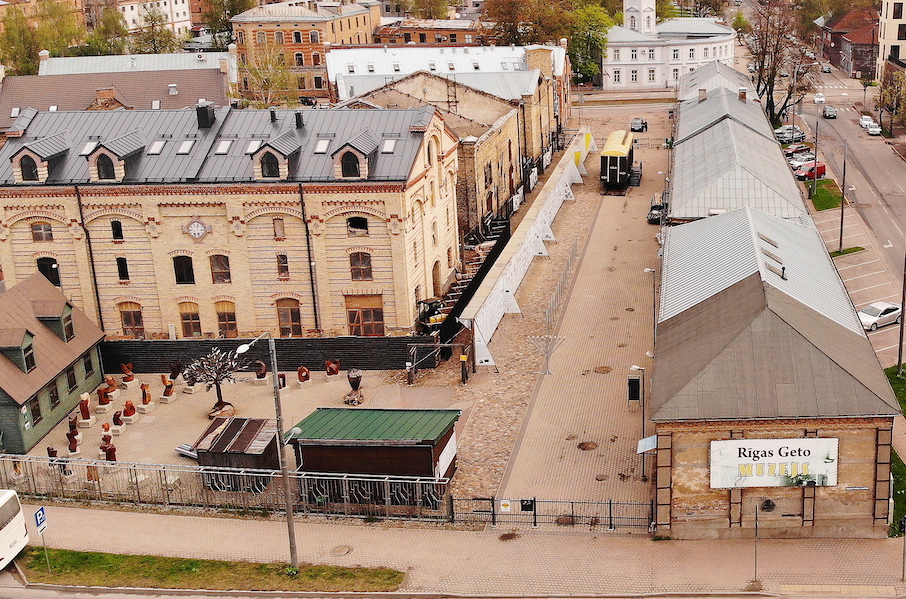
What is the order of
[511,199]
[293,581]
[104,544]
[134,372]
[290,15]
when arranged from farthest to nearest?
[290,15] → [511,199] → [134,372] → [104,544] → [293,581]

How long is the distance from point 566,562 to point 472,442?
10.3 metres

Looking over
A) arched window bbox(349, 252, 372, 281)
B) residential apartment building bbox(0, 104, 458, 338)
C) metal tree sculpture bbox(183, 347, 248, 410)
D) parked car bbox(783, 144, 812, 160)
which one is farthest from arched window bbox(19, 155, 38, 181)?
parked car bbox(783, 144, 812, 160)

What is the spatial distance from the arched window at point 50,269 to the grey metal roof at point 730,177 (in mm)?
32107

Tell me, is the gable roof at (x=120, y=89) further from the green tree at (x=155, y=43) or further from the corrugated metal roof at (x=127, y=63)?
the green tree at (x=155, y=43)

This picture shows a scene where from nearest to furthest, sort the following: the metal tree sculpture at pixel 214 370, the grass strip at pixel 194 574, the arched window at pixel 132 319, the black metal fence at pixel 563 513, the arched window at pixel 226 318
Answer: the grass strip at pixel 194 574
the black metal fence at pixel 563 513
the metal tree sculpture at pixel 214 370
the arched window at pixel 226 318
the arched window at pixel 132 319

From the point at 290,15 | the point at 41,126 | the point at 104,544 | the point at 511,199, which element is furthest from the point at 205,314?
the point at 290,15

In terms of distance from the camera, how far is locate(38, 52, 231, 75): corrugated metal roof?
4469 inches

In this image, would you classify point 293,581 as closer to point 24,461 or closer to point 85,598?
point 85,598

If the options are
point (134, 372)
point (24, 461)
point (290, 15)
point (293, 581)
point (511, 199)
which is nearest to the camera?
point (293, 581)

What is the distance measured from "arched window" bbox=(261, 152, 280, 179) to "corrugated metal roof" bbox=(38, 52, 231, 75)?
63.1m

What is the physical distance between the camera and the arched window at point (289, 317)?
5403 cm

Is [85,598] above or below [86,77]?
below

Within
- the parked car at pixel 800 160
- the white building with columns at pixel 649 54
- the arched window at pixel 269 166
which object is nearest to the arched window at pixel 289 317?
the arched window at pixel 269 166

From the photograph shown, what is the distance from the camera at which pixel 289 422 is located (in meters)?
47.8
